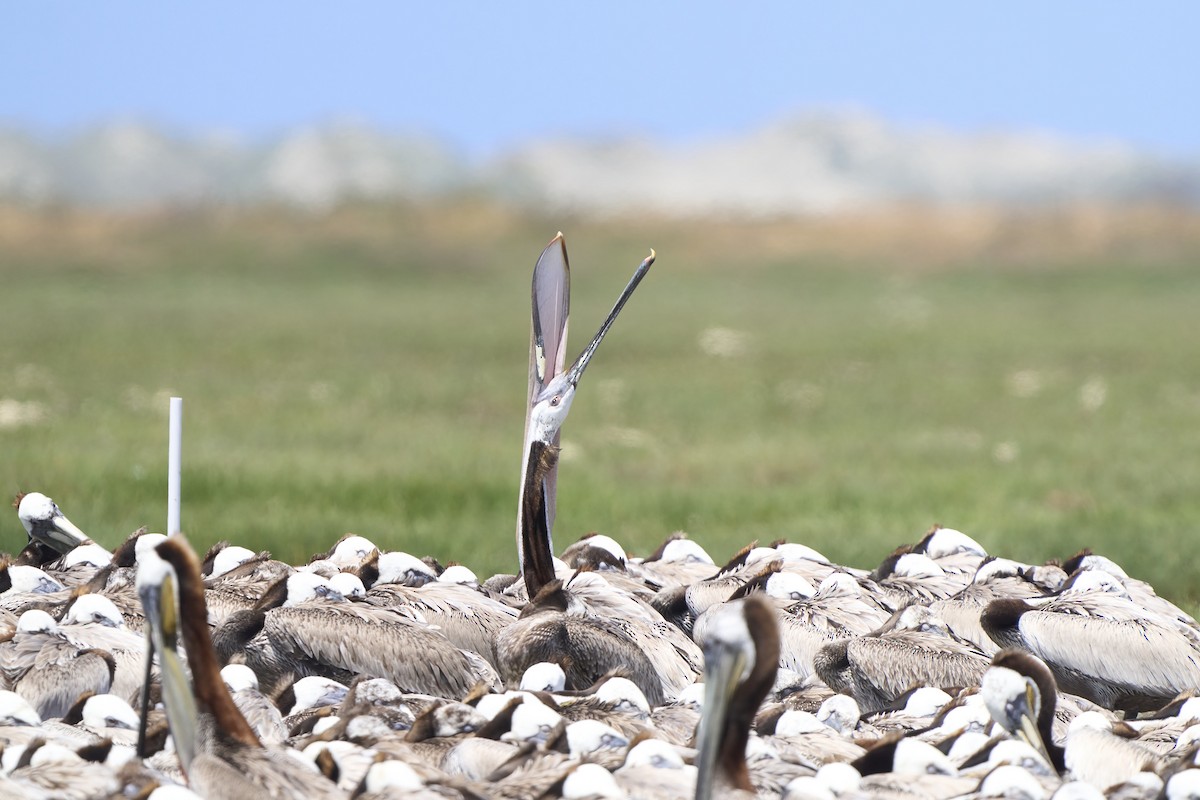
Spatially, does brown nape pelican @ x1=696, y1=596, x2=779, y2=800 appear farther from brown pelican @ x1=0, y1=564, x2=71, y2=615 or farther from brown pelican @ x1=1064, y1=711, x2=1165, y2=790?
brown pelican @ x1=0, y1=564, x2=71, y2=615

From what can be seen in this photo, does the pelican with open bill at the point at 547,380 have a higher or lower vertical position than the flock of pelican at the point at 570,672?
higher

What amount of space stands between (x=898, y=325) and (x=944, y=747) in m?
20.9

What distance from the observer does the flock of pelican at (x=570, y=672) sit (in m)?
4.52

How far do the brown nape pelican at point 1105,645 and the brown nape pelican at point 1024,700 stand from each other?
1.07 meters

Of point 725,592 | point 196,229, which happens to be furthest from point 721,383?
point 196,229

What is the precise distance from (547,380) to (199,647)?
2.37 metres

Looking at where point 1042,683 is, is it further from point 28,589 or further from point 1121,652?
point 28,589

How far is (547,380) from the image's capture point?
6.74 meters

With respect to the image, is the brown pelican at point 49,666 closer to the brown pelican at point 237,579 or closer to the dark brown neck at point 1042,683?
the brown pelican at point 237,579

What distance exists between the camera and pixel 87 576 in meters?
7.09

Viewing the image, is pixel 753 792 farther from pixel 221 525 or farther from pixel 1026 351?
pixel 1026 351

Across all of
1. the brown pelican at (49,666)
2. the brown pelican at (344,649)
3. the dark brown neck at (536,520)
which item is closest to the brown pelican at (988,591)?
the dark brown neck at (536,520)

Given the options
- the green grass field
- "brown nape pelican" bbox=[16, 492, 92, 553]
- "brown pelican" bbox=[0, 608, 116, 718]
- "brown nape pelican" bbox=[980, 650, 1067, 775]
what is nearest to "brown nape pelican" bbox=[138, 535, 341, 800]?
"brown pelican" bbox=[0, 608, 116, 718]

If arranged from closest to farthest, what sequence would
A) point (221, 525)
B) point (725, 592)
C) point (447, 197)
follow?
point (725, 592) → point (221, 525) → point (447, 197)
